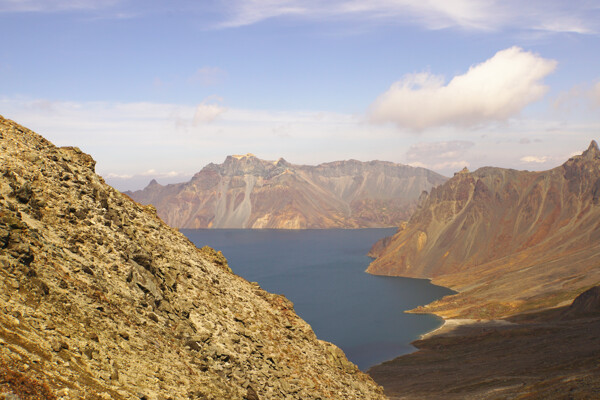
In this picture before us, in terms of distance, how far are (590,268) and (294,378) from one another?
18654 cm

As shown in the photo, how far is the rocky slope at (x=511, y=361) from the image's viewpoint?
65938mm

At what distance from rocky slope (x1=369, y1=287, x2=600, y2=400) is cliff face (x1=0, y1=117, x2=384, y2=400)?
3555cm

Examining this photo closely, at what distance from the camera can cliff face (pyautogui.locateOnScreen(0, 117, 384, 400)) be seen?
1872 centimetres

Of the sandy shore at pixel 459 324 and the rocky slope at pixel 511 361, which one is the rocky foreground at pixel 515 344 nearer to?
the rocky slope at pixel 511 361

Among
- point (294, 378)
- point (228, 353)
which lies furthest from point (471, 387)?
point (228, 353)

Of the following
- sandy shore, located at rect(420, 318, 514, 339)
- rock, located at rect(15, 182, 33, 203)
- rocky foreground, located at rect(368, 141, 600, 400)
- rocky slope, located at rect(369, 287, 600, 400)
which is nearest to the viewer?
rock, located at rect(15, 182, 33, 203)

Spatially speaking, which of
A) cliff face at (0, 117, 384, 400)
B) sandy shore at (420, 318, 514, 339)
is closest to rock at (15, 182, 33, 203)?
cliff face at (0, 117, 384, 400)

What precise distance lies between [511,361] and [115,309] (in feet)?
292

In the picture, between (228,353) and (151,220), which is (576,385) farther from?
(151,220)

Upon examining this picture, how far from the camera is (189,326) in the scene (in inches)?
1185

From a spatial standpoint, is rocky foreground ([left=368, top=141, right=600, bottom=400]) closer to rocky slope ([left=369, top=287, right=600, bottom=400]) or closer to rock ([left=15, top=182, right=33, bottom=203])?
rocky slope ([left=369, top=287, right=600, bottom=400])

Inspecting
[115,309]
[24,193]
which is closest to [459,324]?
[115,309]

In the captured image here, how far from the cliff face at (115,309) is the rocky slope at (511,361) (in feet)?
117

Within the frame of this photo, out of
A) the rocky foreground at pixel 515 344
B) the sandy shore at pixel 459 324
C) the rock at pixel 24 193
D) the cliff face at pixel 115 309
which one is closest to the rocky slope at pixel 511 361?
the rocky foreground at pixel 515 344
